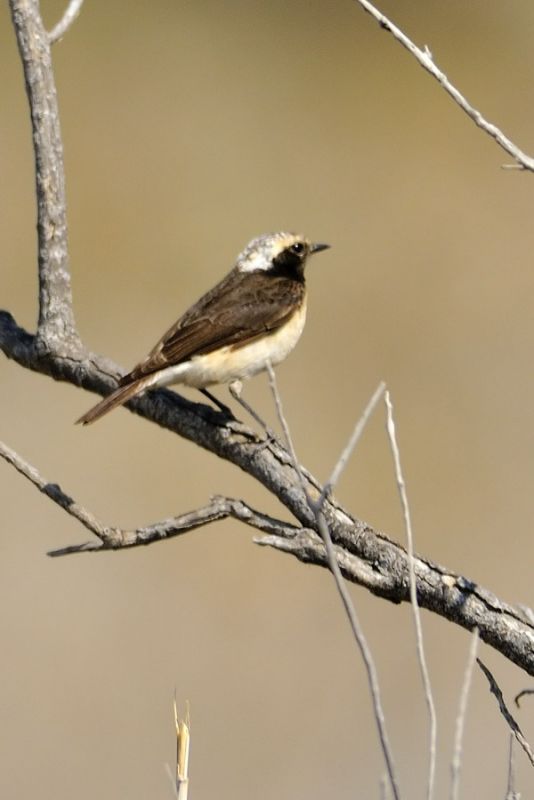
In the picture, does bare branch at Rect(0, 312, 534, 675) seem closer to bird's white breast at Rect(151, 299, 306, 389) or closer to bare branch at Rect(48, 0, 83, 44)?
bird's white breast at Rect(151, 299, 306, 389)

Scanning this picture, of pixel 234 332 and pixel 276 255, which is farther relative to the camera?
pixel 276 255

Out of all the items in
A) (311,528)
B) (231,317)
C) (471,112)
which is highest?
(231,317)

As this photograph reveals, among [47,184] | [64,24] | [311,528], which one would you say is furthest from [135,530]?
[64,24]

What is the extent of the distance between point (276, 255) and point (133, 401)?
1.62 metres

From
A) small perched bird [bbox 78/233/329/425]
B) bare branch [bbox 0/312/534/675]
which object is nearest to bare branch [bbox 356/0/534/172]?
bare branch [bbox 0/312/534/675]

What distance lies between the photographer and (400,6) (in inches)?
437

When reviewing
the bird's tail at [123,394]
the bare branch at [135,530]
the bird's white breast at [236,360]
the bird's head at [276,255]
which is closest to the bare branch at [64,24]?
the bird's tail at [123,394]

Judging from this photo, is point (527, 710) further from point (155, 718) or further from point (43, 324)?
point (43, 324)

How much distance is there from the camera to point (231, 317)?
5.30 m

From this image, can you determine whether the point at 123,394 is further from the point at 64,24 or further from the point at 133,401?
the point at 64,24

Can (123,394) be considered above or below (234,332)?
below

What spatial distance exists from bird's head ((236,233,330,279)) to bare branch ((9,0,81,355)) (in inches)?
66.0

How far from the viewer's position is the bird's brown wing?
5.12 m

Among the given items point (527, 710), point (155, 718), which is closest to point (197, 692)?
point (155, 718)
